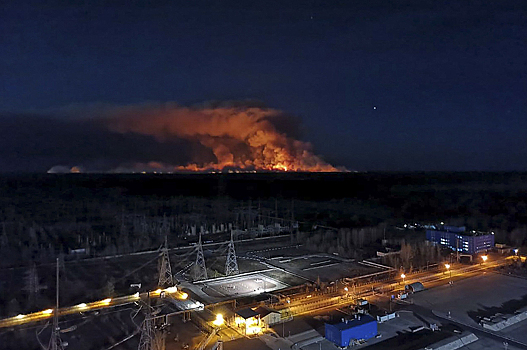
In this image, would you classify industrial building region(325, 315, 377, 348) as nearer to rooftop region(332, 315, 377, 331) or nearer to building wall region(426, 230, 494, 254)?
rooftop region(332, 315, 377, 331)

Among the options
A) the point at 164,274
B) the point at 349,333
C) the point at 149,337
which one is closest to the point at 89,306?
the point at 164,274

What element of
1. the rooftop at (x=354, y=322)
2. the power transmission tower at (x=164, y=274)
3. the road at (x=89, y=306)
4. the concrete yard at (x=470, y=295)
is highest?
the power transmission tower at (x=164, y=274)

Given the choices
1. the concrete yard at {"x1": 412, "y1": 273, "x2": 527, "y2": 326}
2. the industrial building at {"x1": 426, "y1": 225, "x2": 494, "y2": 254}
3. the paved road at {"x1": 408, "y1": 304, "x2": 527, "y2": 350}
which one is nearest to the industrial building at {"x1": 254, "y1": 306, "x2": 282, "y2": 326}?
the paved road at {"x1": 408, "y1": 304, "x2": 527, "y2": 350}

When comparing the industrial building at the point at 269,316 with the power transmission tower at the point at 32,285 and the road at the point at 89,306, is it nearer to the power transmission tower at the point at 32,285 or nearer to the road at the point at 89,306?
the road at the point at 89,306

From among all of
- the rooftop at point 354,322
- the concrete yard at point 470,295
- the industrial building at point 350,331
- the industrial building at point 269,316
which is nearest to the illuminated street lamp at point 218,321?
the industrial building at point 269,316

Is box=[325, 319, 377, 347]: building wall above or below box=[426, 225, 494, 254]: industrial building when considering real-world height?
below
